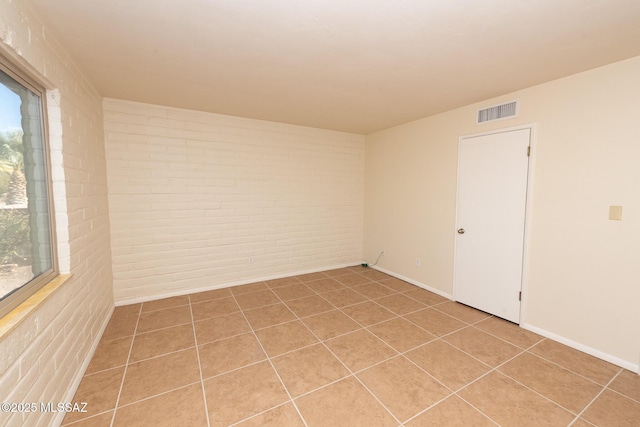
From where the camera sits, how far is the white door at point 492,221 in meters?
2.81

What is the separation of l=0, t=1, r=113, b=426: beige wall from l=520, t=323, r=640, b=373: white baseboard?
3851mm

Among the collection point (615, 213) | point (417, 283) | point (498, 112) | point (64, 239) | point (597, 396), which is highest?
point (498, 112)

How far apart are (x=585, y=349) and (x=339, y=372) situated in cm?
222

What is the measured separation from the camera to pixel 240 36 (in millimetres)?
1837

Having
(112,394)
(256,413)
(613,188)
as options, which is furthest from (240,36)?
(613,188)

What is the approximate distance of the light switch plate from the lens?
217cm

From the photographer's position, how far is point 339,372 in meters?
2.08

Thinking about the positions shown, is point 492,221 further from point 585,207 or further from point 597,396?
point 597,396

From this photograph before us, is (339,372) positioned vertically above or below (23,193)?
below

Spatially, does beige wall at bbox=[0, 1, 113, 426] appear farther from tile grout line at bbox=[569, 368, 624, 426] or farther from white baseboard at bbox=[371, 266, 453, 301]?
white baseboard at bbox=[371, 266, 453, 301]

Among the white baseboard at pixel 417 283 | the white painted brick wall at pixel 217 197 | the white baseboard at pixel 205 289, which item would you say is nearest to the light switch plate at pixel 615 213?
the white baseboard at pixel 417 283

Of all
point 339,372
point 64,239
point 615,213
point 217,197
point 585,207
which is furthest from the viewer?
point 217,197

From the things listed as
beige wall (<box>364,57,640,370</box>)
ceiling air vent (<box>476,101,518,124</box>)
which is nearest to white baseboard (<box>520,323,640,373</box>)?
beige wall (<box>364,57,640,370</box>)

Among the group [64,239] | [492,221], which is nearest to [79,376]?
[64,239]
